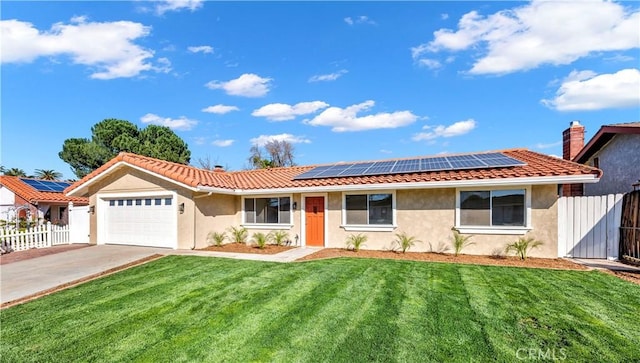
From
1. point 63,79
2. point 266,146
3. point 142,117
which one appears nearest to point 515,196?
point 63,79

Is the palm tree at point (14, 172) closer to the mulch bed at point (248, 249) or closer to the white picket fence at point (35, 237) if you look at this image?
the white picket fence at point (35, 237)

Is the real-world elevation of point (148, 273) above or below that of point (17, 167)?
below

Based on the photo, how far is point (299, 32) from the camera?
18.3 metres

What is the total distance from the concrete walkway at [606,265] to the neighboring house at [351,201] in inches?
39.3

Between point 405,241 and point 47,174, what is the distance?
39.9 m

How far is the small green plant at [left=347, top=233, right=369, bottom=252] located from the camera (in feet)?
40.6

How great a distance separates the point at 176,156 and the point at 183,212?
2321cm

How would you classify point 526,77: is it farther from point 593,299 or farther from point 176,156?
point 176,156

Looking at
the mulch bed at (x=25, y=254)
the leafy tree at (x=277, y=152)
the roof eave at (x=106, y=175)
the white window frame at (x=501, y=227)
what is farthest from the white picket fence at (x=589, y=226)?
the leafy tree at (x=277, y=152)

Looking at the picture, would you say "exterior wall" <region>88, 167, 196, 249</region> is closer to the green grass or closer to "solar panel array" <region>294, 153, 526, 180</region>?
the green grass

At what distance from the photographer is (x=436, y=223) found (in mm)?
11625

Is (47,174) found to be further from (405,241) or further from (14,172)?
(405,241)

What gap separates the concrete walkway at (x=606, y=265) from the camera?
8734 mm

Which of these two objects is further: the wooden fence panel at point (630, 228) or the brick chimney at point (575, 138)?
the brick chimney at point (575, 138)
